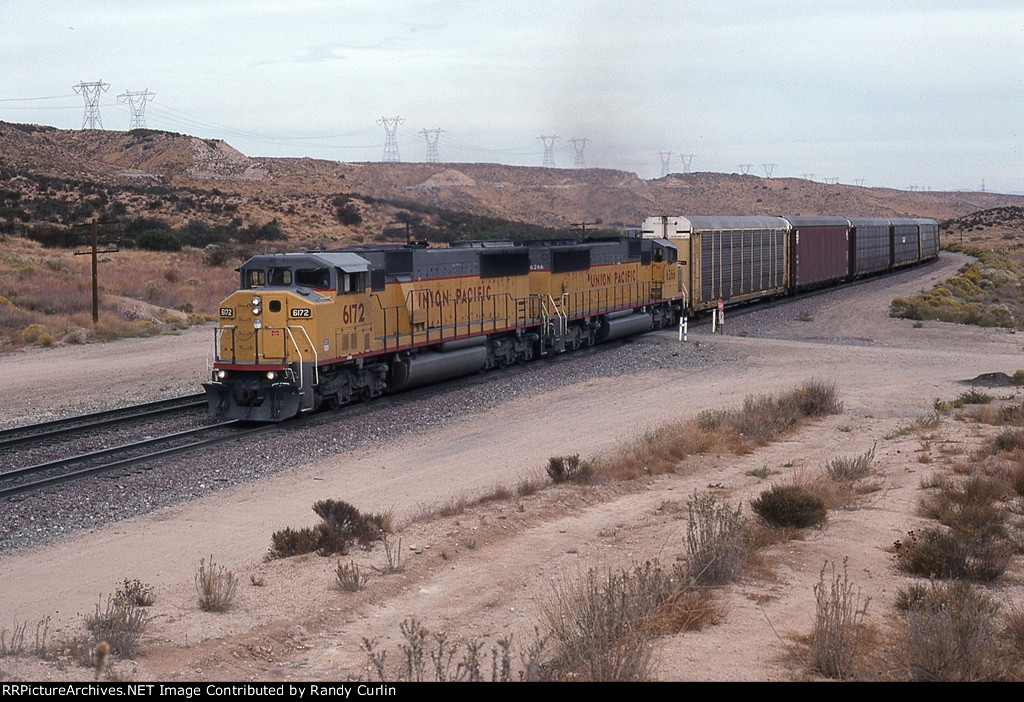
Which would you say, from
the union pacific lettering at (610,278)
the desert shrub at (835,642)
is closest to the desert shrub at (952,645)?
the desert shrub at (835,642)

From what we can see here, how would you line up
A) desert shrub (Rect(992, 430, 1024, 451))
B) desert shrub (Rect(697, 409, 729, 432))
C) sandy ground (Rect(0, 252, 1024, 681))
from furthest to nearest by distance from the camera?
desert shrub (Rect(697, 409, 729, 432))
desert shrub (Rect(992, 430, 1024, 451))
sandy ground (Rect(0, 252, 1024, 681))

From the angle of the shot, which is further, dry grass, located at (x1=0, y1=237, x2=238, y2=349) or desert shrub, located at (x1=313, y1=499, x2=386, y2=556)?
dry grass, located at (x1=0, y1=237, x2=238, y2=349)

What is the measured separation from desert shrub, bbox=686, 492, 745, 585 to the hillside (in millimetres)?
45314

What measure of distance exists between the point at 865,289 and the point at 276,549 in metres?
44.4

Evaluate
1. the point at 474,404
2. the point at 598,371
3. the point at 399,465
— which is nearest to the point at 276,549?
the point at 399,465

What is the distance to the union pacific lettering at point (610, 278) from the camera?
29.5 m

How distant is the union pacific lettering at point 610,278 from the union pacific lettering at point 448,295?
17.6ft

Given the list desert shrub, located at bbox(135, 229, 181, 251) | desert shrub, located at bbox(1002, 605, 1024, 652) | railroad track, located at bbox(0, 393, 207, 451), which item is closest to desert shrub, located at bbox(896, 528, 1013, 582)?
desert shrub, located at bbox(1002, 605, 1024, 652)

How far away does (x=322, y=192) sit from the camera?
10088 centimetres

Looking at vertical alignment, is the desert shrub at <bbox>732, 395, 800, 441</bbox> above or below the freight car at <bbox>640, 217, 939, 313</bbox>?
below

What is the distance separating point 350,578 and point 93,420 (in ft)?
37.7

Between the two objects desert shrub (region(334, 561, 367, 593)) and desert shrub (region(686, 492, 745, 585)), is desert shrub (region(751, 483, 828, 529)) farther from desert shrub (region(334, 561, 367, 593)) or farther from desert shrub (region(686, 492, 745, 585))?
desert shrub (region(334, 561, 367, 593))

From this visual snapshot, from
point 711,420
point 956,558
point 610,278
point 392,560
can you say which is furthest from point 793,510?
point 610,278

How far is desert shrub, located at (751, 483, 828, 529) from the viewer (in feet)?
36.5
